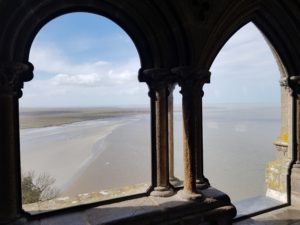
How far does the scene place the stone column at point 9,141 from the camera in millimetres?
1792

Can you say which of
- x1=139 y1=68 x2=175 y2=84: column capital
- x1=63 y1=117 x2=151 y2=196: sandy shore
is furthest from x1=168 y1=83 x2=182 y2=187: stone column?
x1=63 y1=117 x2=151 y2=196: sandy shore

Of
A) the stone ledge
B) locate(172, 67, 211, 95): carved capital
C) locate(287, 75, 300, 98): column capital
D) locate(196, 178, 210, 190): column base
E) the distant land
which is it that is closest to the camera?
the stone ledge

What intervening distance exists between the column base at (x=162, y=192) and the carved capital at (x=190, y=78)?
3.10 ft

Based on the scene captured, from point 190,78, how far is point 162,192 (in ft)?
3.63

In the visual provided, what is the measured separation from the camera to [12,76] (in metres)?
1.78

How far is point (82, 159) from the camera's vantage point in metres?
11.0

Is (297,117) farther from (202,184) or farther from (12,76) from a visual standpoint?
(12,76)

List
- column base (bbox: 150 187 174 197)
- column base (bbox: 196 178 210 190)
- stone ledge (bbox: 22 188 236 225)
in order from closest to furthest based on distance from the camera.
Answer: stone ledge (bbox: 22 188 236 225) → column base (bbox: 150 187 174 197) → column base (bbox: 196 178 210 190)

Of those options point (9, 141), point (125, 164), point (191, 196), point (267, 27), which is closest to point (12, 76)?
point (9, 141)

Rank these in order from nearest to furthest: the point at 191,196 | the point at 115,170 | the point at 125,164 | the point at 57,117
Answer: the point at 191,196
the point at 115,170
the point at 125,164
the point at 57,117

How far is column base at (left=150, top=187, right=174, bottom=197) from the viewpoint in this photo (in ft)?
7.75

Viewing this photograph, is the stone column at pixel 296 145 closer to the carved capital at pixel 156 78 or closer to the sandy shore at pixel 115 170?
the carved capital at pixel 156 78

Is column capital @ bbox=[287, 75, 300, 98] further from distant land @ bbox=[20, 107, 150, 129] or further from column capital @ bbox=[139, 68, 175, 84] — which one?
distant land @ bbox=[20, 107, 150, 129]

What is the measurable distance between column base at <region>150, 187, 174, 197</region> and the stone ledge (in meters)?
0.04
